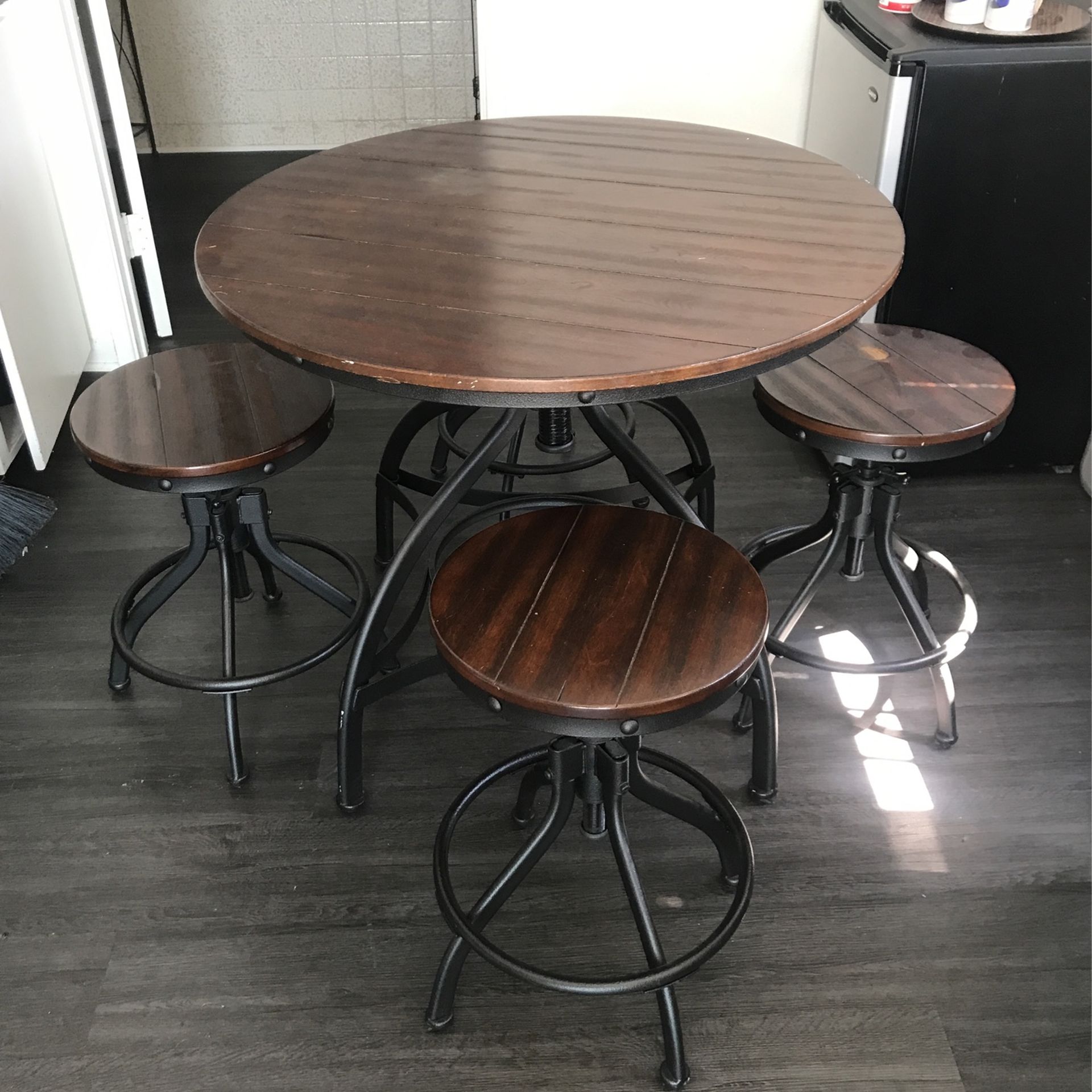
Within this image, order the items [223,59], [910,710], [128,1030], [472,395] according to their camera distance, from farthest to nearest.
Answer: [223,59] < [910,710] < [128,1030] < [472,395]

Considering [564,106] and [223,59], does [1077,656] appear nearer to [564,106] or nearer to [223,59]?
[564,106]

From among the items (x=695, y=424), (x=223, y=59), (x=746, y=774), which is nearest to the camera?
(x=746, y=774)

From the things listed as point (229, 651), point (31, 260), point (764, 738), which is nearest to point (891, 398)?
point (764, 738)

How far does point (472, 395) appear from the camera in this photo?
1.34 meters

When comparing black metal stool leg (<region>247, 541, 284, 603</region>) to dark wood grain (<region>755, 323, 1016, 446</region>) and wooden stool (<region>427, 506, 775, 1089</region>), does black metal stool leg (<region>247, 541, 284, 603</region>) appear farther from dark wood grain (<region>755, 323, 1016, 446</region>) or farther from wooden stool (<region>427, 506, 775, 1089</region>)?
dark wood grain (<region>755, 323, 1016, 446</region>)

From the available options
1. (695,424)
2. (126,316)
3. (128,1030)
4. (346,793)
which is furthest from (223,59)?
(128,1030)

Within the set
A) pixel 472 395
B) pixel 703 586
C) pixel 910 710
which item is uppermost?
pixel 472 395

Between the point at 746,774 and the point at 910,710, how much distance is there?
14.8 inches

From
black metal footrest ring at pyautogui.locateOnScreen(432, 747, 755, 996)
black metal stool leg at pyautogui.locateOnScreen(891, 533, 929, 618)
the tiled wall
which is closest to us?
black metal footrest ring at pyautogui.locateOnScreen(432, 747, 755, 996)

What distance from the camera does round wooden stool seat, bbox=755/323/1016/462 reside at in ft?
5.79

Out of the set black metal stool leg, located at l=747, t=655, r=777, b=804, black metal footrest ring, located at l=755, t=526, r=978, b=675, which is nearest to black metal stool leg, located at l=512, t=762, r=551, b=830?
Answer: black metal stool leg, located at l=747, t=655, r=777, b=804

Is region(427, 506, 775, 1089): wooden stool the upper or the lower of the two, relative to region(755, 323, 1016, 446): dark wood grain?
lower

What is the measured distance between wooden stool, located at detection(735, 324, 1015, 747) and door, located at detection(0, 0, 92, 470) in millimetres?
1627

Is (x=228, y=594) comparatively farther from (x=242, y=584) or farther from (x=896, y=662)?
(x=896, y=662)
